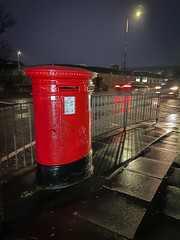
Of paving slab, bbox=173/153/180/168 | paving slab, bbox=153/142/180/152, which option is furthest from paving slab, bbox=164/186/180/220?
paving slab, bbox=153/142/180/152

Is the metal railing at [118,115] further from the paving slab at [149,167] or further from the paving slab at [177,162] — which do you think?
the paving slab at [177,162]

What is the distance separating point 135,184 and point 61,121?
1.71m

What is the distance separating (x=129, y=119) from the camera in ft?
27.4

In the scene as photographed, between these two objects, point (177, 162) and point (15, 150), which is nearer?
point (15, 150)

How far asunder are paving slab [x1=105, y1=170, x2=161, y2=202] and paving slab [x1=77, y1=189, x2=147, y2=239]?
173 mm

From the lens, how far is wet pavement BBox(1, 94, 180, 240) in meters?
2.20

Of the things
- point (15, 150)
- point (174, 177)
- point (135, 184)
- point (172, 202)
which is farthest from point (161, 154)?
point (15, 150)

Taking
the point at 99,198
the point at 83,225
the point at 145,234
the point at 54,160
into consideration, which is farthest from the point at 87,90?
the point at 145,234

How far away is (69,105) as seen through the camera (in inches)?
107

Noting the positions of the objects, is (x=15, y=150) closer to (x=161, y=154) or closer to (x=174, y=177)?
(x=174, y=177)

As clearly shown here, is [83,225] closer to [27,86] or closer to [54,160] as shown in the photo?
[54,160]

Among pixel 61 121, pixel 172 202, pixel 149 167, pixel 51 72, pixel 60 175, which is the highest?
pixel 51 72

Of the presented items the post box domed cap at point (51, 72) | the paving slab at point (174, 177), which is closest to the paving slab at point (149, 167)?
the paving slab at point (174, 177)

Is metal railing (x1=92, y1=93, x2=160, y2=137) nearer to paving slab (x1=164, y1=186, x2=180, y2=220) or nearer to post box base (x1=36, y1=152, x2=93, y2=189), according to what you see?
post box base (x1=36, y1=152, x2=93, y2=189)
